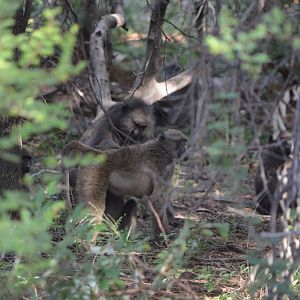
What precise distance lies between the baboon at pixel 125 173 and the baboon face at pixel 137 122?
0.81m

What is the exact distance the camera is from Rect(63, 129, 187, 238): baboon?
22.7 feet

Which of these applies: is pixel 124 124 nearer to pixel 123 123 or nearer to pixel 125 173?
pixel 123 123

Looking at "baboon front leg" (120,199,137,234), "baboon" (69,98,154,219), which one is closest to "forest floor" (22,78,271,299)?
"baboon front leg" (120,199,137,234)

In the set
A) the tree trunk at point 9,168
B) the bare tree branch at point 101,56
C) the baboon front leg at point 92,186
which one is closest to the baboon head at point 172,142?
the baboon front leg at point 92,186

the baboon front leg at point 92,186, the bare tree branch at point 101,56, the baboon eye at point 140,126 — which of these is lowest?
the baboon front leg at point 92,186

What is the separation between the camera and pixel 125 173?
7113mm

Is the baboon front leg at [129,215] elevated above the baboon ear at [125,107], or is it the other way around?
the baboon ear at [125,107]

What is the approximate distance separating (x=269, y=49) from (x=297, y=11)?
343 mm

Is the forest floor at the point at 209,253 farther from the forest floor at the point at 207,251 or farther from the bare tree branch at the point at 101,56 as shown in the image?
the bare tree branch at the point at 101,56

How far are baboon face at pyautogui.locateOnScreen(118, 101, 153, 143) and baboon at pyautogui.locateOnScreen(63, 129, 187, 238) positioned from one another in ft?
2.65

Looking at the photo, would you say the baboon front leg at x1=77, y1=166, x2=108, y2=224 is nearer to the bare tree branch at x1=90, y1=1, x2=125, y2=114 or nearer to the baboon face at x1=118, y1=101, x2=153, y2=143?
the baboon face at x1=118, y1=101, x2=153, y2=143

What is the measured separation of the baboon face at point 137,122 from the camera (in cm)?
813

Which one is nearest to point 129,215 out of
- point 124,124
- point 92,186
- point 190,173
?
point 92,186

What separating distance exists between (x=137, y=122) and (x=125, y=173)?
1.20 m
